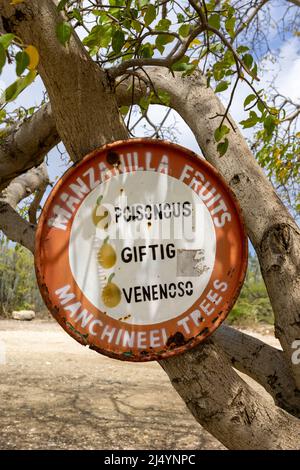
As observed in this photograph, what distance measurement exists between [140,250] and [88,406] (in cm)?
452

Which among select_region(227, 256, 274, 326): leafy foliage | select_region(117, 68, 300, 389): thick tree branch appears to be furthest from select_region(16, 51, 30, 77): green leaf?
select_region(227, 256, 274, 326): leafy foliage

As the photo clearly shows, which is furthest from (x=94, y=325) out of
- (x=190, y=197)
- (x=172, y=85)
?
(x=172, y=85)

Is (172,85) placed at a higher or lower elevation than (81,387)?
higher

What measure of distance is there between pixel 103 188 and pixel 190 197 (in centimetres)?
21

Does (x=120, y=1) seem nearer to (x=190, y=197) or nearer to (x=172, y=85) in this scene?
(x=172, y=85)

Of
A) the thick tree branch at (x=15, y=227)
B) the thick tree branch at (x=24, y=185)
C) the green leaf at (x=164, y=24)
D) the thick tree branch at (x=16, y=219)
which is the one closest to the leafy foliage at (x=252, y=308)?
the thick tree branch at (x=24, y=185)

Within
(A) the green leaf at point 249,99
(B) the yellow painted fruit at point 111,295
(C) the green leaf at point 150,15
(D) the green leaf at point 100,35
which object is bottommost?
(B) the yellow painted fruit at point 111,295

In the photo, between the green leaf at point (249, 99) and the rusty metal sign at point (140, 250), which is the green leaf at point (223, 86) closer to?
the green leaf at point (249, 99)

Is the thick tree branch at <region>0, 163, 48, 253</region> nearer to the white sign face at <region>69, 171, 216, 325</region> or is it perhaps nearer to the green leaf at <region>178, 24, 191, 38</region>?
A: the green leaf at <region>178, 24, 191, 38</region>

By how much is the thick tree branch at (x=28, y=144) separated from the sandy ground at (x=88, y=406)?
2328mm

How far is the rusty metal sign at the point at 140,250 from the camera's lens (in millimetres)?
1290

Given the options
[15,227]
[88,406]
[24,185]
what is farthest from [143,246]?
[88,406]

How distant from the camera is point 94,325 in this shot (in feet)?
4.20

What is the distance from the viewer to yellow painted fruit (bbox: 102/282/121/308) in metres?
1.29
